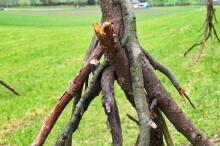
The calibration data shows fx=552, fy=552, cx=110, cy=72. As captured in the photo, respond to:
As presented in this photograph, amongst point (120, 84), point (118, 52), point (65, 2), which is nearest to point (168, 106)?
point (120, 84)

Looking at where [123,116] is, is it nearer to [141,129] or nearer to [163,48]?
[141,129]

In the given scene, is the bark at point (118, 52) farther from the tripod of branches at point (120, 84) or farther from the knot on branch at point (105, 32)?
the knot on branch at point (105, 32)

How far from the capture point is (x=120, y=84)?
10.9ft

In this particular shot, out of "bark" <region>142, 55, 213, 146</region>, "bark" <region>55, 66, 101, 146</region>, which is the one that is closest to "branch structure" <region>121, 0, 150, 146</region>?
"bark" <region>142, 55, 213, 146</region>

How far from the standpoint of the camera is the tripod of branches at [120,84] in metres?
3.14

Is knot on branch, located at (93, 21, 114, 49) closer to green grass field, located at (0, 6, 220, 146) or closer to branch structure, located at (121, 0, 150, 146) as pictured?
branch structure, located at (121, 0, 150, 146)

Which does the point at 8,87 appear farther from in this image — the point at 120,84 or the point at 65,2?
the point at 65,2

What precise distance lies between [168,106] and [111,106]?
421mm

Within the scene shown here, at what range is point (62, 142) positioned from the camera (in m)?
3.37

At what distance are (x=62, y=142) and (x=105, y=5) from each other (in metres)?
0.87

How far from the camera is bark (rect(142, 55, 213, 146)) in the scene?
3.35m

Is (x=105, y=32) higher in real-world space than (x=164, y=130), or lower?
higher

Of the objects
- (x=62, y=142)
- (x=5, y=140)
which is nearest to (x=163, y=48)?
(x=5, y=140)

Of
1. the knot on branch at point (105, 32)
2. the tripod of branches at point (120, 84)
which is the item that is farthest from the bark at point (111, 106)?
the knot on branch at point (105, 32)
